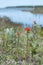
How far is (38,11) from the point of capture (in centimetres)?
486

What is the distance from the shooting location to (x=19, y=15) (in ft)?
16.3

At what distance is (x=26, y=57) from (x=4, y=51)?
0.92 ft

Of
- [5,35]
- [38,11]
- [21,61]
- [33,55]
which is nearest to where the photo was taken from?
[21,61]

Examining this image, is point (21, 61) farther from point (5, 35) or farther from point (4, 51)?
point (5, 35)

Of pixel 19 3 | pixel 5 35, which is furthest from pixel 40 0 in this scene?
pixel 5 35

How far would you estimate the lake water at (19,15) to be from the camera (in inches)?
189

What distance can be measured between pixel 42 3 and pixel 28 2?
0.88 ft

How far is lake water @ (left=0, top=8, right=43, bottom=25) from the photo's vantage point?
189 inches

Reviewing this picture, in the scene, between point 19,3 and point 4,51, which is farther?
point 19,3

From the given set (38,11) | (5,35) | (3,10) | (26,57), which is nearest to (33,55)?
(26,57)

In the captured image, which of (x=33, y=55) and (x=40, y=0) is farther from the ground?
(x=40, y=0)

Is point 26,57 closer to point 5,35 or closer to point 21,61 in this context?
point 21,61

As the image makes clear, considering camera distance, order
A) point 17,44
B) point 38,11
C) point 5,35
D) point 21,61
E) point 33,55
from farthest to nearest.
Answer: point 38,11 < point 5,35 < point 17,44 < point 33,55 < point 21,61

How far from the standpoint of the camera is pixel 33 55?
2879 millimetres
